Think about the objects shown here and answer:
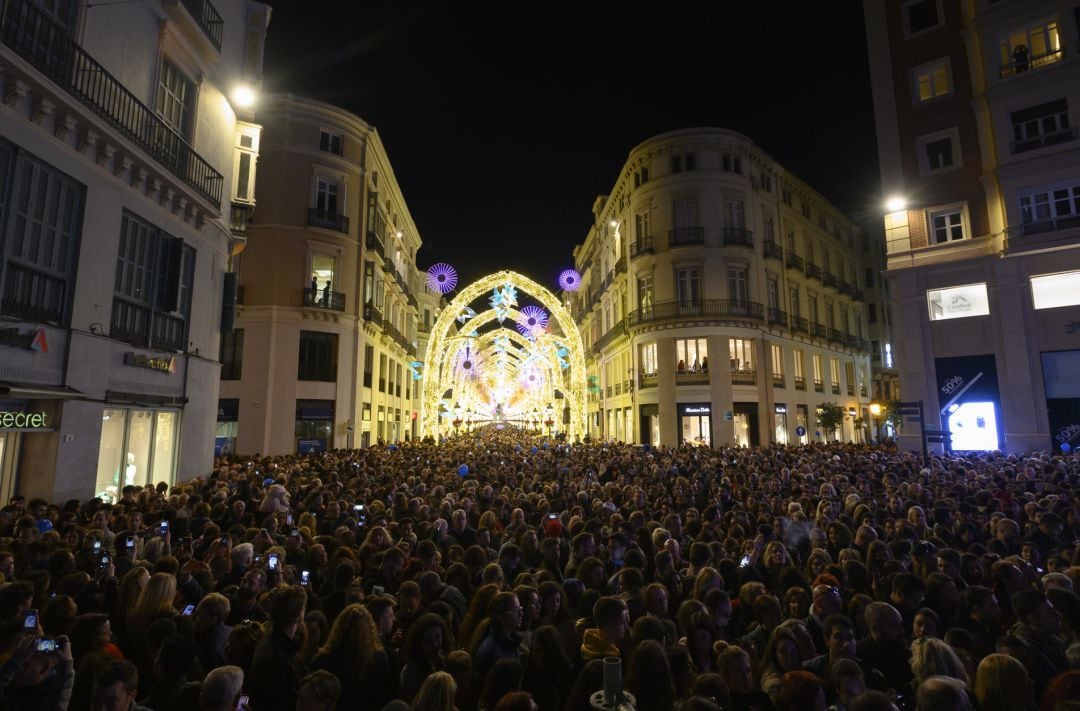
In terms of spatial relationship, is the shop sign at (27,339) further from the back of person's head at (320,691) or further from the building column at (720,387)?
the building column at (720,387)

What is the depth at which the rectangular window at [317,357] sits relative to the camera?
29.7 metres

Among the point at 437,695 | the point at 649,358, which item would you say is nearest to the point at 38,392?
the point at 437,695

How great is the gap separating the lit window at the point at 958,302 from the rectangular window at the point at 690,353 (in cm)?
1333

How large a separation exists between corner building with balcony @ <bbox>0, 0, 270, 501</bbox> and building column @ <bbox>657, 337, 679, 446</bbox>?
2552cm

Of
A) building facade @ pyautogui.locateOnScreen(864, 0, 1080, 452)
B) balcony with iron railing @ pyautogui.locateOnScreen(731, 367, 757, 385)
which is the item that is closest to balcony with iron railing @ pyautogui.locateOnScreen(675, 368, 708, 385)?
balcony with iron railing @ pyautogui.locateOnScreen(731, 367, 757, 385)

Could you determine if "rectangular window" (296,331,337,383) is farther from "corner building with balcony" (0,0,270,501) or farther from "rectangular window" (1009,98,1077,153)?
"rectangular window" (1009,98,1077,153)

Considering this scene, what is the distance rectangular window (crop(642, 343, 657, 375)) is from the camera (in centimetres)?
3756

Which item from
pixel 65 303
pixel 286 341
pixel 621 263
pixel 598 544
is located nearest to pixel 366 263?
pixel 286 341

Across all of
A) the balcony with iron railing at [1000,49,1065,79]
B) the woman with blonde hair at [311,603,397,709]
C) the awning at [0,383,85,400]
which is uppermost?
the balcony with iron railing at [1000,49,1065,79]

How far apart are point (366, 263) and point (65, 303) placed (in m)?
23.1

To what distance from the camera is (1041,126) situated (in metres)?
22.3

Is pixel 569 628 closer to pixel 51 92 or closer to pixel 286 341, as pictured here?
pixel 51 92

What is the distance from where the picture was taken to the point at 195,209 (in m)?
15.5

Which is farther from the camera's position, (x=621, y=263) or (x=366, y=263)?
(x=621, y=263)
